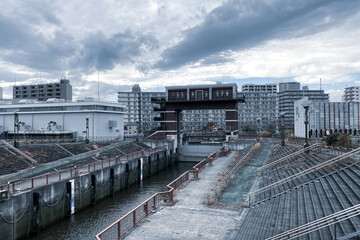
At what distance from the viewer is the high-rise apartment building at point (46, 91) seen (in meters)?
125

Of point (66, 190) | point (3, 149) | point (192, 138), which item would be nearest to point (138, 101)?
point (192, 138)

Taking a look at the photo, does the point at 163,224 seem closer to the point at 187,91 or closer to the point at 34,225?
the point at 34,225

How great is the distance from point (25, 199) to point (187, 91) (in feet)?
153

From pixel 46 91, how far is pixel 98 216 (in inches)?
4593

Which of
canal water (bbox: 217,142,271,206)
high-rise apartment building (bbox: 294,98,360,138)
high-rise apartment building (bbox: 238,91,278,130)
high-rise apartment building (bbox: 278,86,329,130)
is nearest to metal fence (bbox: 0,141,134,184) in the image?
canal water (bbox: 217,142,271,206)

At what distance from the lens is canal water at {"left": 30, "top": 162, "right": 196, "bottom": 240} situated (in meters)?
20.7

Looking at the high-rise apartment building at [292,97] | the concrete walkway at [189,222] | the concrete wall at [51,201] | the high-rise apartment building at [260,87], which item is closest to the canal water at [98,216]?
Answer: the concrete wall at [51,201]

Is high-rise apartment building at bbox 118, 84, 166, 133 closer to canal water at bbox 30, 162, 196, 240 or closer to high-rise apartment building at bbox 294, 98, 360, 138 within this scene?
high-rise apartment building at bbox 294, 98, 360, 138

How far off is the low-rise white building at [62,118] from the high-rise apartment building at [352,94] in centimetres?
15990

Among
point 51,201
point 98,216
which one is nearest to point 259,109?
point 98,216

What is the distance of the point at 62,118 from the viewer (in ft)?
192

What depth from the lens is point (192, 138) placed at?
70250 millimetres

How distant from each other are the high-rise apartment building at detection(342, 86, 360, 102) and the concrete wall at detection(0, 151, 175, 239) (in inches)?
6831

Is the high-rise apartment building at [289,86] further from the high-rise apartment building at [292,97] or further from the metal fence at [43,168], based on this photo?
the metal fence at [43,168]
